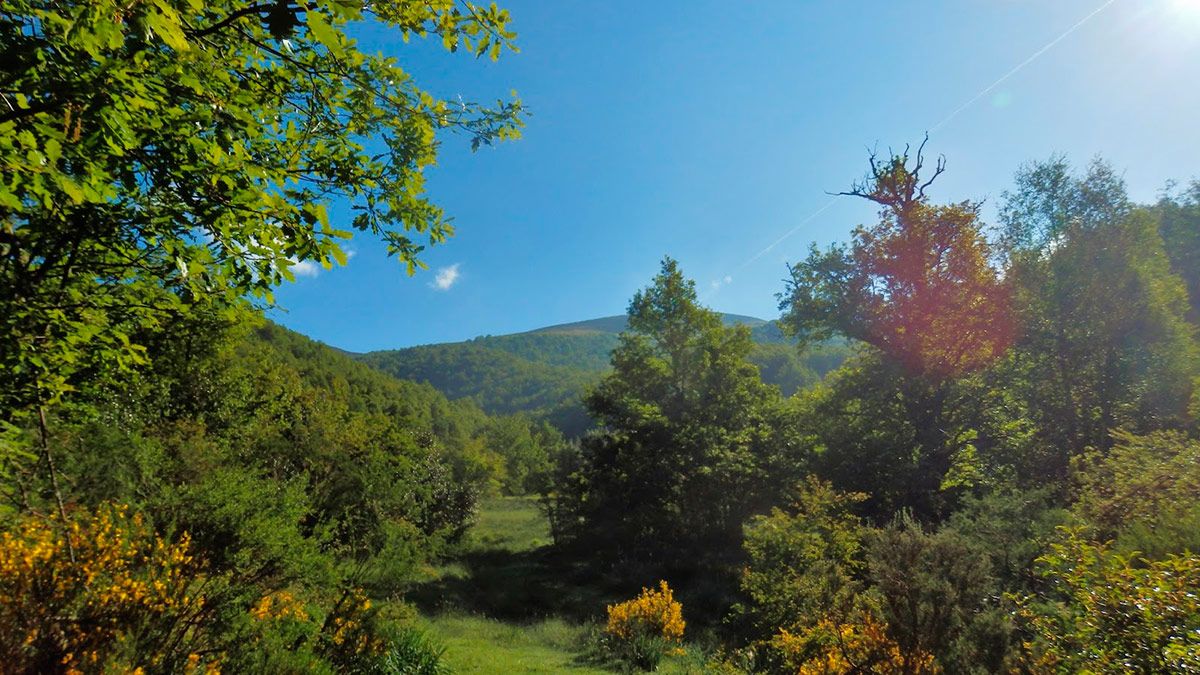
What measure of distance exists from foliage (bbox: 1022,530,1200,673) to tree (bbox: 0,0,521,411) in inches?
225

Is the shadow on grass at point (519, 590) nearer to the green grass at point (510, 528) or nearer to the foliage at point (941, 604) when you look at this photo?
the green grass at point (510, 528)

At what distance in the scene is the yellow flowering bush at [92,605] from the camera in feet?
13.0

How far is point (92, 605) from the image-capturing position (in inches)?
176

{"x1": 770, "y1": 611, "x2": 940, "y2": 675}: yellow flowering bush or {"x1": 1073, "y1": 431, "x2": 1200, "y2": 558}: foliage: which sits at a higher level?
{"x1": 1073, "y1": 431, "x2": 1200, "y2": 558}: foliage

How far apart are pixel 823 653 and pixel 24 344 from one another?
9.35m

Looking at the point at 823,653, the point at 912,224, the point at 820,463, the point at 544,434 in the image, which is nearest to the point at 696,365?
the point at 820,463

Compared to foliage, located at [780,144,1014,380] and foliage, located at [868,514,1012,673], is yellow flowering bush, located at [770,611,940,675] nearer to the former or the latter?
foliage, located at [868,514,1012,673]

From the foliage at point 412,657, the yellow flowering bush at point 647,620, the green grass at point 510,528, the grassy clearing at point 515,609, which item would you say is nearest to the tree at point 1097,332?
the yellow flowering bush at point 647,620

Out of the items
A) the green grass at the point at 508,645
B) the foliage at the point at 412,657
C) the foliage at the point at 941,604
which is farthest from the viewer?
the green grass at the point at 508,645

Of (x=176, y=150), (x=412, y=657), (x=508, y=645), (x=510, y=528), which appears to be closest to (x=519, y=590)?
(x=508, y=645)

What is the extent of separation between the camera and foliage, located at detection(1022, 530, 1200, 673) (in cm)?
341

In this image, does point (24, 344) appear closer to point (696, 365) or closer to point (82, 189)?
point (82, 189)

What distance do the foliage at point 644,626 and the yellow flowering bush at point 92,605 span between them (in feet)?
26.2

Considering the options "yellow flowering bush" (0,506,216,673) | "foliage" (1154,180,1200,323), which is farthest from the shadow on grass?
"foliage" (1154,180,1200,323)
